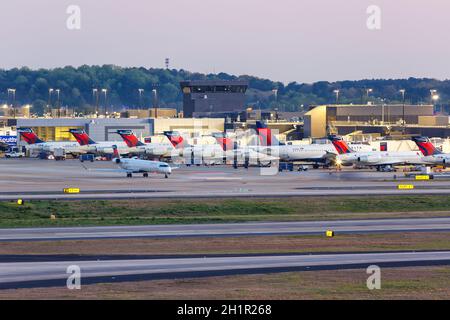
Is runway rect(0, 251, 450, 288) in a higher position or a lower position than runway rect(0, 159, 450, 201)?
lower

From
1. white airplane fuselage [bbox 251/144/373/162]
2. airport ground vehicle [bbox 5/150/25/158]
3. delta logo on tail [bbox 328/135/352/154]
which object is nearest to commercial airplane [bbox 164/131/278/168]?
white airplane fuselage [bbox 251/144/373/162]

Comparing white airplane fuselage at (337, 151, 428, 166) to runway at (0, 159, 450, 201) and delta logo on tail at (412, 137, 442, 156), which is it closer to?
delta logo on tail at (412, 137, 442, 156)

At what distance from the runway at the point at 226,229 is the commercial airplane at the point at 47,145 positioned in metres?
106

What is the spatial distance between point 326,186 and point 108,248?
5040cm

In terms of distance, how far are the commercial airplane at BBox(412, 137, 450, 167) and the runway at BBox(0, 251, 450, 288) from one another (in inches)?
3039

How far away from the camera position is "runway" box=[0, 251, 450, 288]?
4959 centimetres

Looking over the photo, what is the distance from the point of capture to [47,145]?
179m

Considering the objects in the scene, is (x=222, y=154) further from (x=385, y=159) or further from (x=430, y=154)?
(x=430, y=154)

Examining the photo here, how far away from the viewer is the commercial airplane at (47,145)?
176750mm

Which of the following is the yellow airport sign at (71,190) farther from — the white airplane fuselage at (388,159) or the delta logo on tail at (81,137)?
the delta logo on tail at (81,137)

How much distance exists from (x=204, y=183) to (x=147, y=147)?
54182 millimetres

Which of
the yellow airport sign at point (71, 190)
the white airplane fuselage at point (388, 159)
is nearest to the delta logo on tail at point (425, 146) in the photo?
the white airplane fuselage at point (388, 159)

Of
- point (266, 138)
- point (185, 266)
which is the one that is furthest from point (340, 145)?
point (185, 266)
